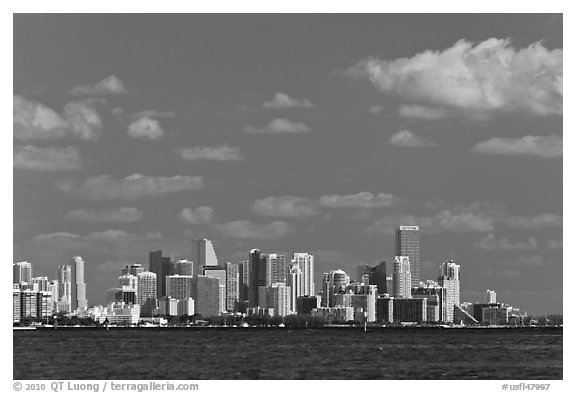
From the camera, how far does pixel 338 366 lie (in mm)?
47500

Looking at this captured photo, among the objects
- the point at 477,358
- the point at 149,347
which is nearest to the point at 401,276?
the point at 149,347

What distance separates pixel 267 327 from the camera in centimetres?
12019

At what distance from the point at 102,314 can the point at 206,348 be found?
74647 millimetres

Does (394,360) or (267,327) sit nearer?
(394,360)

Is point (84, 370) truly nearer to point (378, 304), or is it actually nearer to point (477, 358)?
point (477, 358)

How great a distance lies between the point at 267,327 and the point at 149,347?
55168 millimetres

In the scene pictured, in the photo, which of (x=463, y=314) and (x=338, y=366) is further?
(x=463, y=314)
